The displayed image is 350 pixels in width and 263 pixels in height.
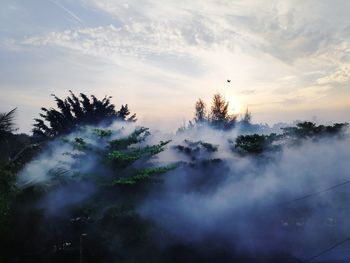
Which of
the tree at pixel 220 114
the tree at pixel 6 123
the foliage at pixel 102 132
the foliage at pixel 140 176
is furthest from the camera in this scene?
the tree at pixel 220 114

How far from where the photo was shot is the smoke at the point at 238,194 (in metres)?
16.6

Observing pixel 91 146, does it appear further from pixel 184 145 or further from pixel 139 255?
pixel 184 145

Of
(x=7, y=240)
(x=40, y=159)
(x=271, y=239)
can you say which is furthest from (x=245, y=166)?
(x=7, y=240)

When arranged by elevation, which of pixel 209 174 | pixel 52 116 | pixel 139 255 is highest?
pixel 52 116

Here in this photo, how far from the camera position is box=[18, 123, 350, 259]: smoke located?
16.6 m

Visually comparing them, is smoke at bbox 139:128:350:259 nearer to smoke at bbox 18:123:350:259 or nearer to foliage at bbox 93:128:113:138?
smoke at bbox 18:123:350:259

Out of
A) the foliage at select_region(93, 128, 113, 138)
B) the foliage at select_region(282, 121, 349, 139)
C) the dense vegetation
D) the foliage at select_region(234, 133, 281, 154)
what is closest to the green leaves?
the dense vegetation

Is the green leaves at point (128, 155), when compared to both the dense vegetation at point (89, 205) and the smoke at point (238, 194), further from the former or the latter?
the smoke at point (238, 194)

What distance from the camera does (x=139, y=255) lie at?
1598 cm

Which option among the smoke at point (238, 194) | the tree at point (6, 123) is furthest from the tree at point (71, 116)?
the tree at point (6, 123)

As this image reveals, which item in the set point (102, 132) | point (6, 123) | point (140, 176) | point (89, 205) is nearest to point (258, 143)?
point (140, 176)

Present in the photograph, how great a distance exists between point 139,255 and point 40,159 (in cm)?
666

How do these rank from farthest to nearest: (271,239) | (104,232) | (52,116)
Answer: (52,116) → (271,239) → (104,232)

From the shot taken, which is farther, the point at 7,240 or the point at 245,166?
the point at 245,166
